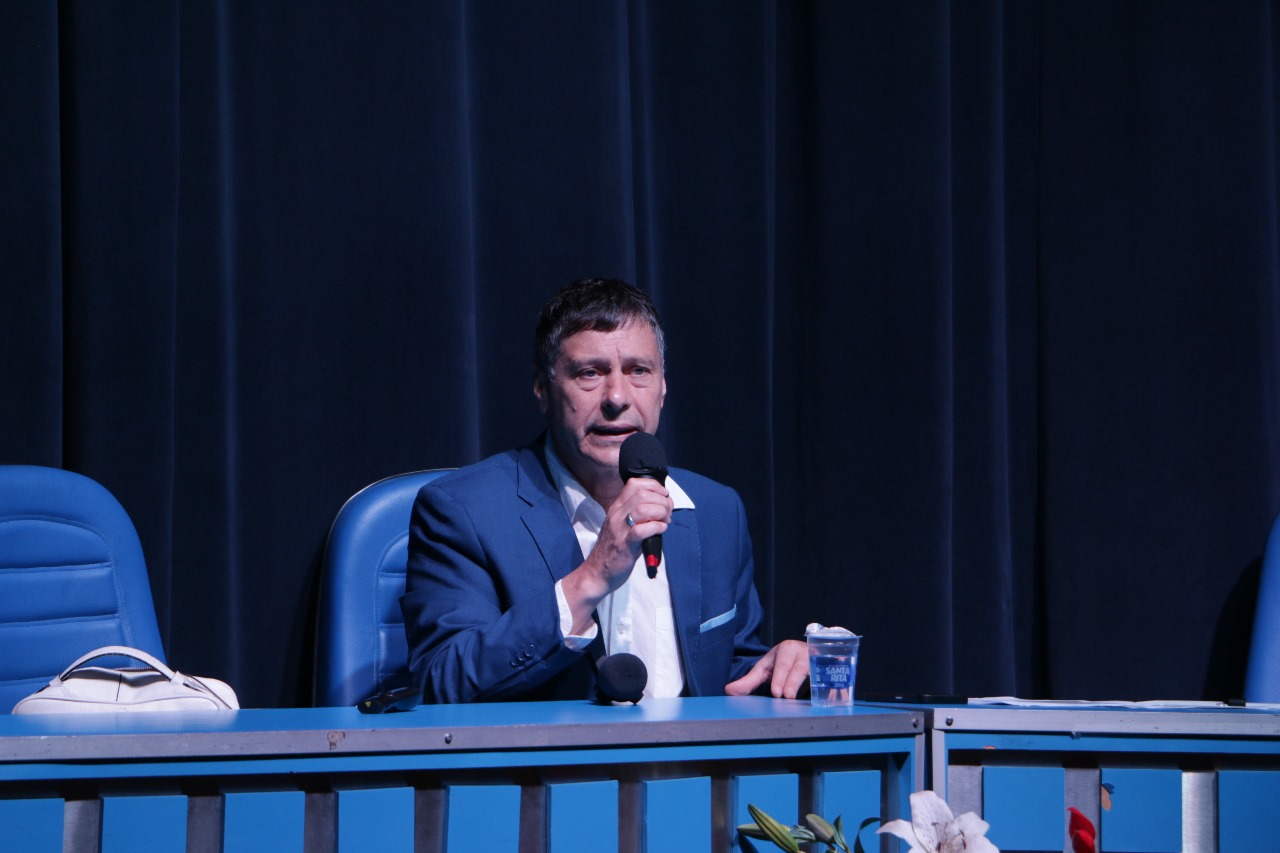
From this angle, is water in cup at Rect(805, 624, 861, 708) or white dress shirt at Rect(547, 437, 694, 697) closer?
water in cup at Rect(805, 624, 861, 708)

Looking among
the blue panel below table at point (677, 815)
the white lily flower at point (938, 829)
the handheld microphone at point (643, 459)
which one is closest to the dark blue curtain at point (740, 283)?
the handheld microphone at point (643, 459)

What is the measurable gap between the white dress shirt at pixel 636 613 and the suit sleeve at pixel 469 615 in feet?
0.44

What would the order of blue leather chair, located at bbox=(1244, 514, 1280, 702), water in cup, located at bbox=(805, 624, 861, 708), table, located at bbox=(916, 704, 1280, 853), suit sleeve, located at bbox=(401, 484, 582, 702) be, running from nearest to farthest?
1. table, located at bbox=(916, 704, 1280, 853)
2. water in cup, located at bbox=(805, 624, 861, 708)
3. suit sleeve, located at bbox=(401, 484, 582, 702)
4. blue leather chair, located at bbox=(1244, 514, 1280, 702)

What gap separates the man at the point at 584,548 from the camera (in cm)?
166

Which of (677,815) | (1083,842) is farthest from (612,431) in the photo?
(1083,842)

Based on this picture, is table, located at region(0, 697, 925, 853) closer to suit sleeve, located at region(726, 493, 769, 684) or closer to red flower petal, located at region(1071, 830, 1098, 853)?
red flower petal, located at region(1071, 830, 1098, 853)

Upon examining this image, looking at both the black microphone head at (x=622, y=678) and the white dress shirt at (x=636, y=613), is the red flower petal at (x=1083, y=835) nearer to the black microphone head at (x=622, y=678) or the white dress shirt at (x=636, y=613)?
the black microphone head at (x=622, y=678)

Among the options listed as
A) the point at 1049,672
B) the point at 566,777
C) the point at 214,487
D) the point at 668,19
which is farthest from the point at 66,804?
the point at 1049,672

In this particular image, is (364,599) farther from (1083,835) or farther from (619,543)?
(1083,835)

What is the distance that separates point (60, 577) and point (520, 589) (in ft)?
2.18

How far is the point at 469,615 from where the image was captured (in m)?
1.70

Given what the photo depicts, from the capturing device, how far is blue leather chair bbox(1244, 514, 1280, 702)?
220cm

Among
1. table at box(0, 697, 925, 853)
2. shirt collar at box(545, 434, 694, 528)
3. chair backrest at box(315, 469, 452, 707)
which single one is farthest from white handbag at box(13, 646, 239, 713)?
shirt collar at box(545, 434, 694, 528)

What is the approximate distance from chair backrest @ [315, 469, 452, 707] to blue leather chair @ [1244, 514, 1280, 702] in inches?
59.5
